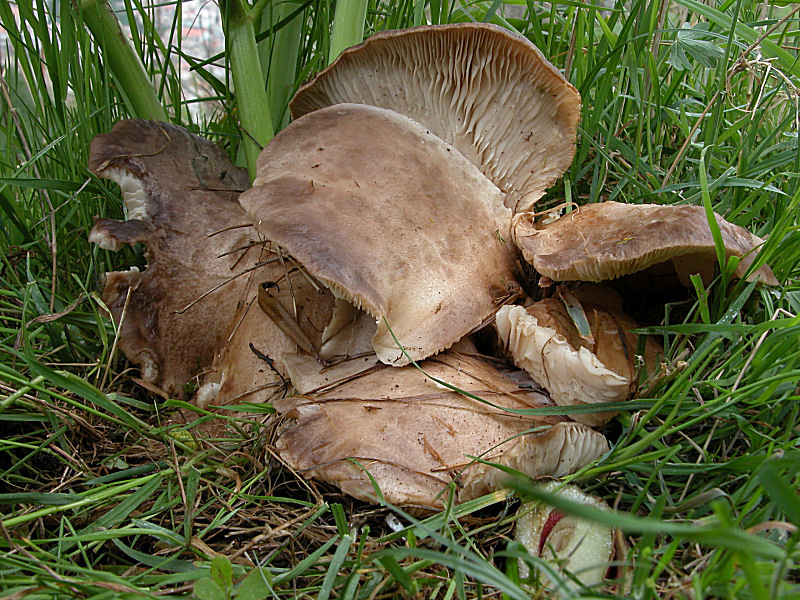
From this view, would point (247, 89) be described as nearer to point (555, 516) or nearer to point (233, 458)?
point (233, 458)

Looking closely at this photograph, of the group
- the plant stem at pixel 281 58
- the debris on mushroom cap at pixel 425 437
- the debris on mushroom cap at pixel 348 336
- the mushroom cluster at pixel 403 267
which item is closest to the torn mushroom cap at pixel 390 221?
the mushroom cluster at pixel 403 267

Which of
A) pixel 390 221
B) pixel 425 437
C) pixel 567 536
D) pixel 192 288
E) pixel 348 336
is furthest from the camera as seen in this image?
pixel 192 288

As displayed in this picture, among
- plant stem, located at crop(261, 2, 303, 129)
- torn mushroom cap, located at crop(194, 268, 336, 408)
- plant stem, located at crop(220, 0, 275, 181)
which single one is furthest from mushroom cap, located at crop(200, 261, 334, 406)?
plant stem, located at crop(261, 2, 303, 129)

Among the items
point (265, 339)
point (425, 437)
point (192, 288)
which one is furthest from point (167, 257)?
point (425, 437)

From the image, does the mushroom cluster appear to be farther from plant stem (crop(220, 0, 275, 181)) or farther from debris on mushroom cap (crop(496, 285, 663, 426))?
plant stem (crop(220, 0, 275, 181))

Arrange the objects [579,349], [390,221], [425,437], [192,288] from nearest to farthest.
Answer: [425,437], [579,349], [390,221], [192,288]

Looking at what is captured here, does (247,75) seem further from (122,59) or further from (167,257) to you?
(167,257)

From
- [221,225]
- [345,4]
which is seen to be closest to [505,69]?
[345,4]
